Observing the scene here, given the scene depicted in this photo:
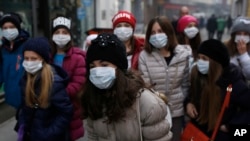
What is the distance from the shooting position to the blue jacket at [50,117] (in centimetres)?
306

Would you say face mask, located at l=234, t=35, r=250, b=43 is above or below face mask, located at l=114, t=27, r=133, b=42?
below

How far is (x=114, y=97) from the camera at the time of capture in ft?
8.08

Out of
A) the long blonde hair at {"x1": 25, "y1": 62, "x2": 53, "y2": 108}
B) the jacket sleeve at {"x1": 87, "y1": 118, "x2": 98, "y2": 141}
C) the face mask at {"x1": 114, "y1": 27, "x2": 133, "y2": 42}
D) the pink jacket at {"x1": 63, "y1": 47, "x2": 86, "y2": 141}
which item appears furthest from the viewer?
the face mask at {"x1": 114, "y1": 27, "x2": 133, "y2": 42}

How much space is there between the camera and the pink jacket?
3.54m

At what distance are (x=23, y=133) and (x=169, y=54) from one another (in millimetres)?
1599

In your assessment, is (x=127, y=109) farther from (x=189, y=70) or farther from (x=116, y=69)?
(x=189, y=70)

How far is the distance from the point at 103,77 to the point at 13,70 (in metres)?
1.94

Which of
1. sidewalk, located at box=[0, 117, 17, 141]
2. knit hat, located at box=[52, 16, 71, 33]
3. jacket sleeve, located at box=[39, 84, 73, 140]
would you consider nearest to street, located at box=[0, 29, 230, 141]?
sidewalk, located at box=[0, 117, 17, 141]

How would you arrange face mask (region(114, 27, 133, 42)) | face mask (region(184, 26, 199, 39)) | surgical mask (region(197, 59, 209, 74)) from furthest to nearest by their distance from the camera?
face mask (region(184, 26, 199, 39)) < face mask (region(114, 27, 133, 42)) < surgical mask (region(197, 59, 209, 74))

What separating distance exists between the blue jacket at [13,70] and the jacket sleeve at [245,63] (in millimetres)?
2322

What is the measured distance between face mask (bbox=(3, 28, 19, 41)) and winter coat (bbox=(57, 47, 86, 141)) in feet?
2.50

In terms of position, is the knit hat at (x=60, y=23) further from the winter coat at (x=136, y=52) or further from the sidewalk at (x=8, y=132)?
the sidewalk at (x=8, y=132)

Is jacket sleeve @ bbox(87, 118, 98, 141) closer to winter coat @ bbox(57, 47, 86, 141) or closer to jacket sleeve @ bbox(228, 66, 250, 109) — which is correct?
winter coat @ bbox(57, 47, 86, 141)

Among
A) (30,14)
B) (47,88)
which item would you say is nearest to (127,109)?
(47,88)
